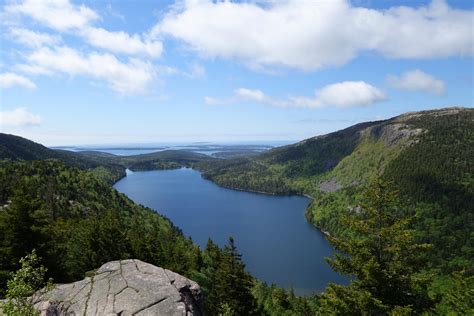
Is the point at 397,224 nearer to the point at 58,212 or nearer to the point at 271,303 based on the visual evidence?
the point at 271,303

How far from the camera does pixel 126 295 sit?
70.3 ft

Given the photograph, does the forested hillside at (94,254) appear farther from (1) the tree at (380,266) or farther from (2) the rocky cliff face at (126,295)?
(1) the tree at (380,266)

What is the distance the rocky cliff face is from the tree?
10.6m

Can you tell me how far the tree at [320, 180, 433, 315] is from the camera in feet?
71.9

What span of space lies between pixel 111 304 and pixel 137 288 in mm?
2001

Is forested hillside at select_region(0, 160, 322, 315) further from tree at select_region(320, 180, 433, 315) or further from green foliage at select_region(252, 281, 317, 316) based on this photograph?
green foliage at select_region(252, 281, 317, 316)

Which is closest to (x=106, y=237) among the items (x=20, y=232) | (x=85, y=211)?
(x=20, y=232)

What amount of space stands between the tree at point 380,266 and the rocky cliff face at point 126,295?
10606 millimetres

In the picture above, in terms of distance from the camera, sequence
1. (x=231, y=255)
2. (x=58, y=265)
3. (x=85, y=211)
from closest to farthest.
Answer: (x=58, y=265) < (x=231, y=255) < (x=85, y=211)

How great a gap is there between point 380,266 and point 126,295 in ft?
56.5

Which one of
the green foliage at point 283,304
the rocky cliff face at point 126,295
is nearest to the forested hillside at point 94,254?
the rocky cliff face at point 126,295

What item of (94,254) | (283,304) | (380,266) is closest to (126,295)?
(380,266)

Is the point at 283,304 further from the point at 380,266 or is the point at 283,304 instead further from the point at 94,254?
the point at 380,266

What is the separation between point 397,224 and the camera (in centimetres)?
2220
